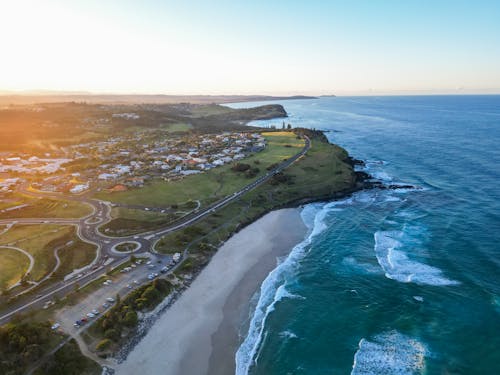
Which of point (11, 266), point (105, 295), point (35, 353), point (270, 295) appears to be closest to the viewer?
point (35, 353)

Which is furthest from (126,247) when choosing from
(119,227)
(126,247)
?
(119,227)

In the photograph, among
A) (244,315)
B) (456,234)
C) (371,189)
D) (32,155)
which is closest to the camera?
(244,315)

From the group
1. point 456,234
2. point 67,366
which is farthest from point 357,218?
point 67,366

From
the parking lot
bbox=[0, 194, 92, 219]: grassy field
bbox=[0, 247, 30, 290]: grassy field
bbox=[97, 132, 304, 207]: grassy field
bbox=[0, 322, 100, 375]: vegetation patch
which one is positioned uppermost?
bbox=[0, 322, 100, 375]: vegetation patch

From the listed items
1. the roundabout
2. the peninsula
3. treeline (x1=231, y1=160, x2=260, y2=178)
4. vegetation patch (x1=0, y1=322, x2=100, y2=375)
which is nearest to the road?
the peninsula

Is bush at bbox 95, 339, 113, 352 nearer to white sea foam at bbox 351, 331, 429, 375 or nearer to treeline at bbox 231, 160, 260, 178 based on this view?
white sea foam at bbox 351, 331, 429, 375

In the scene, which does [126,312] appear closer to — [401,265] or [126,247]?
[126,247]

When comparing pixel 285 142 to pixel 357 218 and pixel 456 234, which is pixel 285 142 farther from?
pixel 456 234
